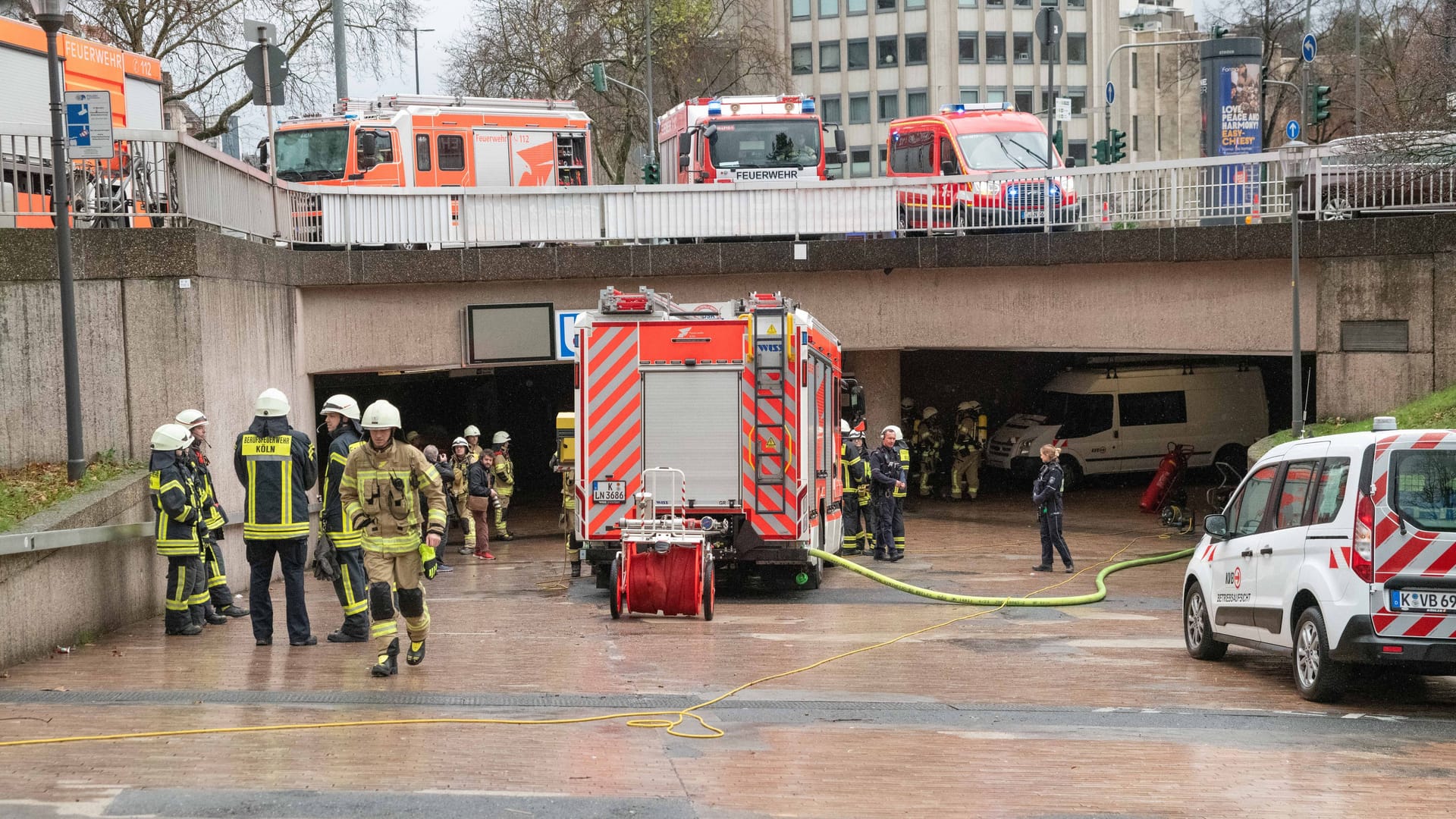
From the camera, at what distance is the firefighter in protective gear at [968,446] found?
26406 mm

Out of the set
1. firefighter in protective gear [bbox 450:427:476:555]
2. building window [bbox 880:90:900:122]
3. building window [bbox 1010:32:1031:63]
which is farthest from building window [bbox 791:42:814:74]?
firefighter in protective gear [bbox 450:427:476:555]

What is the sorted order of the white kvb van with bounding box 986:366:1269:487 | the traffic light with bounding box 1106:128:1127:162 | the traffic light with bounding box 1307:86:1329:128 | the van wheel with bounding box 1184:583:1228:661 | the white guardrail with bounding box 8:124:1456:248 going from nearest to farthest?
the van wheel with bounding box 1184:583:1228:661, the white guardrail with bounding box 8:124:1456:248, the white kvb van with bounding box 986:366:1269:487, the traffic light with bounding box 1307:86:1329:128, the traffic light with bounding box 1106:128:1127:162

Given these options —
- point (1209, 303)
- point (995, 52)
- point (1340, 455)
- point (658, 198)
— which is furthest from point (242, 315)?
point (995, 52)

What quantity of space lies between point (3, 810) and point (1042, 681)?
645 centimetres

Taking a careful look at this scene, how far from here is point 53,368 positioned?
530 inches

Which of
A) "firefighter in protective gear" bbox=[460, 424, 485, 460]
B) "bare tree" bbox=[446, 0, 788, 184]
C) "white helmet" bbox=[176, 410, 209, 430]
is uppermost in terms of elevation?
"bare tree" bbox=[446, 0, 788, 184]

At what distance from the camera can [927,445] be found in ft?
90.7

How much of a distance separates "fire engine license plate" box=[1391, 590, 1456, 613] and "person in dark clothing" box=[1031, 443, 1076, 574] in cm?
799

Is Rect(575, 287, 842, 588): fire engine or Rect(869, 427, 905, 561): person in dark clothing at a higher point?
Rect(575, 287, 842, 588): fire engine

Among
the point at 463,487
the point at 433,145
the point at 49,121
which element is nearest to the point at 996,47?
the point at 433,145

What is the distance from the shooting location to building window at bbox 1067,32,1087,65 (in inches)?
3312

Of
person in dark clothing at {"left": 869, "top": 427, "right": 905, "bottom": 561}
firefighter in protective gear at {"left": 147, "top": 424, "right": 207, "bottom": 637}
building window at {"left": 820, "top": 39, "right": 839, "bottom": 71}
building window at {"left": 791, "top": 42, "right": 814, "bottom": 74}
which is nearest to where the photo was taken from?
firefighter in protective gear at {"left": 147, "top": 424, "right": 207, "bottom": 637}

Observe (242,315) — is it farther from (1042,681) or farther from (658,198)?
(1042,681)

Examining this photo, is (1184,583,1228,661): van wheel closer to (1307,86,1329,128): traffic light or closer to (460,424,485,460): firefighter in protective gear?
(460,424,485,460): firefighter in protective gear
